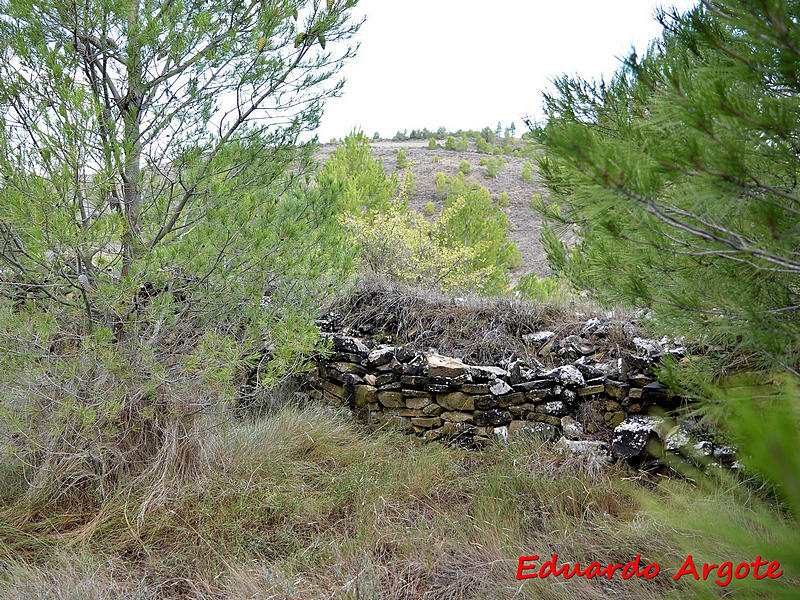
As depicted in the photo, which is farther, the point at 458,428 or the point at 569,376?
the point at 458,428

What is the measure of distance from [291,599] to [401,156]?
25.0 metres

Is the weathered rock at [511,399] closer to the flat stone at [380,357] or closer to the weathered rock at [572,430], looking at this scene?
the weathered rock at [572,430]

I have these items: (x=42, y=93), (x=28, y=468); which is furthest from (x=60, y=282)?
(x=28, y=468)

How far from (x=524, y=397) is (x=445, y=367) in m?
0.73

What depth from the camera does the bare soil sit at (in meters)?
19.5

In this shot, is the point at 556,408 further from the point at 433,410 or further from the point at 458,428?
the point at 433,410

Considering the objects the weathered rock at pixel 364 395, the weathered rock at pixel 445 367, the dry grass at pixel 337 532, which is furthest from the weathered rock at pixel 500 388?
the weathered rock at pixel 364 395

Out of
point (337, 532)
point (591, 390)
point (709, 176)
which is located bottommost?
point (337, 532)

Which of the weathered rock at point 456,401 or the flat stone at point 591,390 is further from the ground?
the flat stone at point 591,390

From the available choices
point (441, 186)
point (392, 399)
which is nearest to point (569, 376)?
point (392, 399)

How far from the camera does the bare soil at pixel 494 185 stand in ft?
63.9

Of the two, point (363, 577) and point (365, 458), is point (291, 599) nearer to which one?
point (363, 577)

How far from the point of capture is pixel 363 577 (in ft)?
7.98

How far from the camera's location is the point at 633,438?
3633 millimetres
